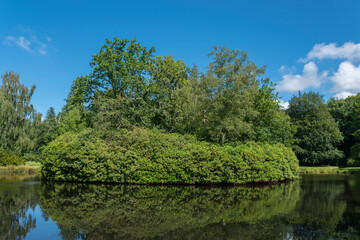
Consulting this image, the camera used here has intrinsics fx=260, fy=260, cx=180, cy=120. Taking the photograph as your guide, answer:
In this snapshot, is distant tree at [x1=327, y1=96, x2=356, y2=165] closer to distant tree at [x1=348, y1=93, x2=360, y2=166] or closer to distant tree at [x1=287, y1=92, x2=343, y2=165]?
distant tree at [x1=348, y1=93, x2=360, y2=166]

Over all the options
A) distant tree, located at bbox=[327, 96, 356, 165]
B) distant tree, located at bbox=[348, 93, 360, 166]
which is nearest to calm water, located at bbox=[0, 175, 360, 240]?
distant tree, located at bbox=[348, 93, 360, 166]

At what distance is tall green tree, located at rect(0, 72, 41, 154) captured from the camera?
35.1 metres

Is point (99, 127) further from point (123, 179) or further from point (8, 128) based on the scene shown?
point (8, 128)

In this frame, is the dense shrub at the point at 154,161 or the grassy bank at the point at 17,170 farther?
the grassy bank at the point at 17,170

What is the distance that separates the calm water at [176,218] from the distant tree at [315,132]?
2813 cm

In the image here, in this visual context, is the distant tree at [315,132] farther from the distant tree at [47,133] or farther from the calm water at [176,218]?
the distant tree at [47,133]

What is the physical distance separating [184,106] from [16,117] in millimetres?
27565

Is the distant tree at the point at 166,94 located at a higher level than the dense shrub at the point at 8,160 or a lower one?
higher

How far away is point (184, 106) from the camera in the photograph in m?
20.7

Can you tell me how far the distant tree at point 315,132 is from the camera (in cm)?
3672

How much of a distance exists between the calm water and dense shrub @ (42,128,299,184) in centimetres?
481

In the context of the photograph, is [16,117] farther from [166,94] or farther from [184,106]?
[184,106]

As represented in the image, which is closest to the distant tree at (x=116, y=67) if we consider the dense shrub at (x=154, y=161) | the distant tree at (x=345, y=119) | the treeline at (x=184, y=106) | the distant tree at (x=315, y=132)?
the treeline at (x=184, y=106)

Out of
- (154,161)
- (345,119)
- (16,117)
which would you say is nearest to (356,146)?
(345,119)
